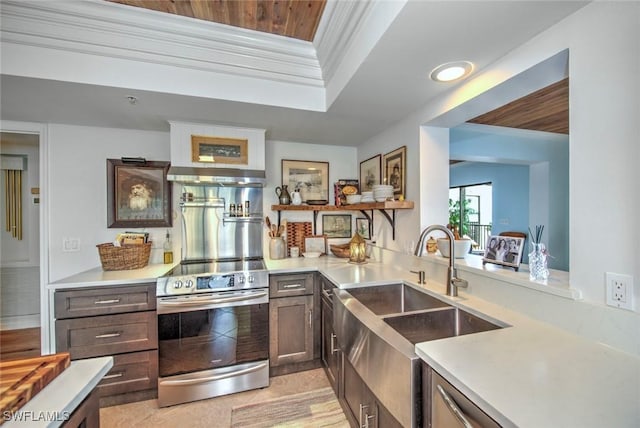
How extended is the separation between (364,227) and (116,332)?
7.91 feet

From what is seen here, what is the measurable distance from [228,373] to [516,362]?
1879 mm

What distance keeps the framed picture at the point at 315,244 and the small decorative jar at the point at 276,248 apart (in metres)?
0.32

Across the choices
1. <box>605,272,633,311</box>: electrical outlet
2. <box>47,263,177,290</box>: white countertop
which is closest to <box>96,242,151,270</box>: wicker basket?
<box>47,263,177,290</box>: white countertop

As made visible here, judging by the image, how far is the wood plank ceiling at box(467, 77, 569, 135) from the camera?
179 centimetres

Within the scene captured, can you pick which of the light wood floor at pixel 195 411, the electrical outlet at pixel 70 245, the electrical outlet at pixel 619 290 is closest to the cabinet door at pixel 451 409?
the electrical outlet at pixel 619 290

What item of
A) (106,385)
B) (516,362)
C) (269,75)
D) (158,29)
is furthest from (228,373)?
(158,29)

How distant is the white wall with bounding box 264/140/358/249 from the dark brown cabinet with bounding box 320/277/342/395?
0.97 meters

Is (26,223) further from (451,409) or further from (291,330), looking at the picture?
(451,409)

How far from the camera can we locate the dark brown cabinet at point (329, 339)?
1.82 metres

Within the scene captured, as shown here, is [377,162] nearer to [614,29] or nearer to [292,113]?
[292,113]

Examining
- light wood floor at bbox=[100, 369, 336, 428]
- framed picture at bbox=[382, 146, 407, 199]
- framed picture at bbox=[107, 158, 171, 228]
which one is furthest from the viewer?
framed picture at bbox=[107, 158, 171, 228]

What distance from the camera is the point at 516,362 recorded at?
838 millimetres

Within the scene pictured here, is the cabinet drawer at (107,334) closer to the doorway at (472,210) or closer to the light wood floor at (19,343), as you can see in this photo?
the light wood floor at (19,343)

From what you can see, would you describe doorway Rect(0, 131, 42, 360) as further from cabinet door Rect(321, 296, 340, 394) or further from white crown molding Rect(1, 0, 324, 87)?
cabinet door Rect(321, 296, 340, 394)
